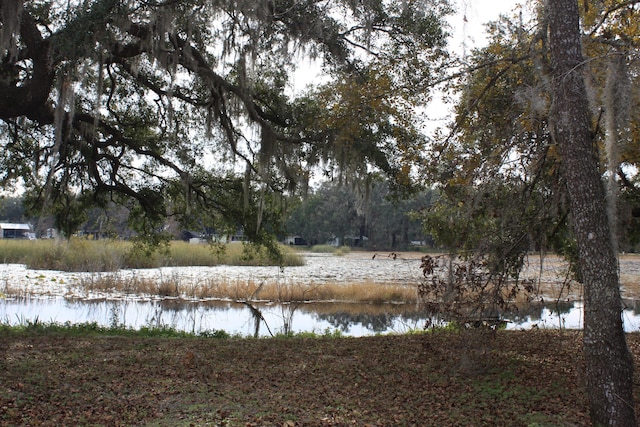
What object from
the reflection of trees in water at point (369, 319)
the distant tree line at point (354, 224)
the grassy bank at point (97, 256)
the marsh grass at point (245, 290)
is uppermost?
the distant tree line at point (354, 224)

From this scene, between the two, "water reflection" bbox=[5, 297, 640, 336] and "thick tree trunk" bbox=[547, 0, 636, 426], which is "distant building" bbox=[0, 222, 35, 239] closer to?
"water reflection" bbox=[5, 297, 640, 336]

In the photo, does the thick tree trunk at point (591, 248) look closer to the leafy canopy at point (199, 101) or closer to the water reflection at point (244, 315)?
the leafy canopy at point (199, 101)

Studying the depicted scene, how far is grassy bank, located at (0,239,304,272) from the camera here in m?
16.5

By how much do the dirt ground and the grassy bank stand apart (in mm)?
7314

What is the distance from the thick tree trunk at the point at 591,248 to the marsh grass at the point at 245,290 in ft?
32.4

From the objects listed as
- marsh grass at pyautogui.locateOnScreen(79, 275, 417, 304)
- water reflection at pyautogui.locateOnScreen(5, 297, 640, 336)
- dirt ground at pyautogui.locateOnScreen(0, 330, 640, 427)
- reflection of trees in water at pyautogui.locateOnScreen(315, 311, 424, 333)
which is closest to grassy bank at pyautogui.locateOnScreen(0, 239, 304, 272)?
marsh grass at pyautogui.locateOnScreen(79, 275, 417, 304)

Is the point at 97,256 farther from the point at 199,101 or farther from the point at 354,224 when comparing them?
the point at 354,224

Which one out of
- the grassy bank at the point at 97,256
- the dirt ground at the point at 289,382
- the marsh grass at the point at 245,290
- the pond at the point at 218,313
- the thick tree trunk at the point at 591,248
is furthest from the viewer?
the grassy bank at the point at 97,256

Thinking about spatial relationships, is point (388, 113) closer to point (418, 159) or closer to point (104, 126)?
point (418, 159)

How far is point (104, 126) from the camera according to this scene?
844cm

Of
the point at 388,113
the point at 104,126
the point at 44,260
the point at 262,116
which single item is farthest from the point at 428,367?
the point at 44,260

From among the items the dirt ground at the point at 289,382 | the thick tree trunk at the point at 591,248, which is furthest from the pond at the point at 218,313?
the thick tree trunk at the point at 591,248

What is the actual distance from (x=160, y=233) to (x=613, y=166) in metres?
8.51

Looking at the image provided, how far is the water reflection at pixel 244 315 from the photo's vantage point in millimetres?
10586
